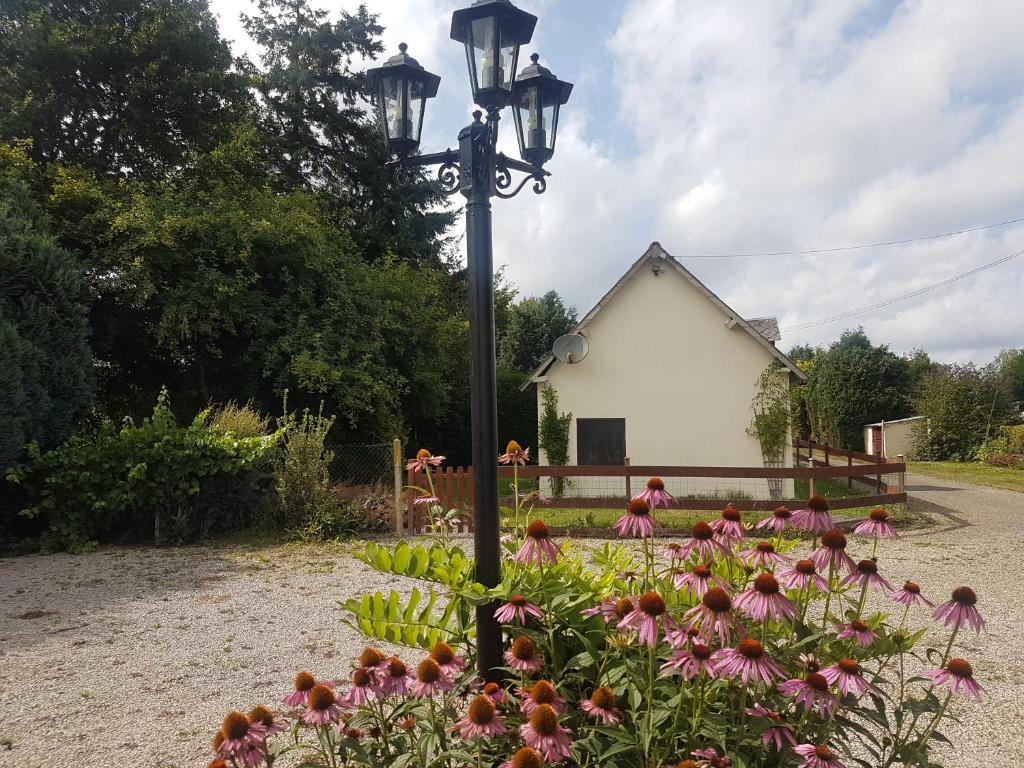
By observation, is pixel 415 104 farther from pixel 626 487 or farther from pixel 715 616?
pixel 626 487

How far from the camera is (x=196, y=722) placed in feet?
11.3

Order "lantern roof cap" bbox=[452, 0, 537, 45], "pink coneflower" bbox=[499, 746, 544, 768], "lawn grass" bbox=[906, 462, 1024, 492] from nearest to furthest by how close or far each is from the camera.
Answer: "pink coneflower" bbox=[499, 746, 544, 768], "lantern roof cap" bbox=[452, 0, 537, 45], "lawn grass" bbox=[906, 462, 1024, 492]

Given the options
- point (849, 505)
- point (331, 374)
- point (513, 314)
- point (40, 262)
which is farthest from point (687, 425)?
point (513, 314)

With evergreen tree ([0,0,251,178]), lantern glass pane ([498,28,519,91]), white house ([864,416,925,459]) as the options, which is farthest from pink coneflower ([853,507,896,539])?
white house ([864,416,925,459])

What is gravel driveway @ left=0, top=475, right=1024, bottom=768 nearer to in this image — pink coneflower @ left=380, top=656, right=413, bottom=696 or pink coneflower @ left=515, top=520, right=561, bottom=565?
pink coneflower @ left=380, top=656, right=413, bottom=696

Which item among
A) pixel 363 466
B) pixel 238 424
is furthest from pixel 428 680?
pixel 363 466

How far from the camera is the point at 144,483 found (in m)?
8.33

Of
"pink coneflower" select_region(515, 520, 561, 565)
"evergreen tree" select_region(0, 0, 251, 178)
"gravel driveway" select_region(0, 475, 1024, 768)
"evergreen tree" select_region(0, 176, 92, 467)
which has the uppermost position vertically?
"evergreen tree" select_region(0, 0, 251, 178)

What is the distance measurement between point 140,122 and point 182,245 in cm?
422

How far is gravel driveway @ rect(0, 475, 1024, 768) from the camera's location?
10.8 ft

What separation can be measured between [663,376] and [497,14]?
36.3 ft

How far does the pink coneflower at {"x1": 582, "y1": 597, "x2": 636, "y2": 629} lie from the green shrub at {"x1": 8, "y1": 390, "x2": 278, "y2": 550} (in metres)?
7.68

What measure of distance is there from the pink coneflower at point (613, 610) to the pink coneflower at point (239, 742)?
1.02 meters

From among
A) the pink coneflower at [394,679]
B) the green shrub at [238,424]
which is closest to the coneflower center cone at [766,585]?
the pink coneflower at [394,679]
